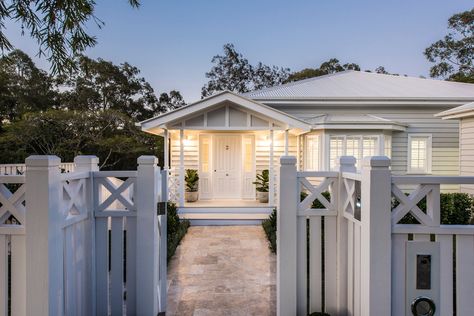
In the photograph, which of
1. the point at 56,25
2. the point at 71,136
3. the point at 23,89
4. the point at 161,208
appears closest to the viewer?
the point at 56,25

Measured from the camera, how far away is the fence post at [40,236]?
2447mm

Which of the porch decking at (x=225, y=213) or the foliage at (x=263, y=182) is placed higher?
the foliage at (x=263, y=182)

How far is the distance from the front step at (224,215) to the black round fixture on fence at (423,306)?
22.8 ft

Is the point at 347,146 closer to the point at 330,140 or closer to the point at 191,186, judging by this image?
the point at 330,140

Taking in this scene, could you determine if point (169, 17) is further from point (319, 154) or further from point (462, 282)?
point (462, 282)

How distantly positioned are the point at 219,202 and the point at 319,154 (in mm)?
3787

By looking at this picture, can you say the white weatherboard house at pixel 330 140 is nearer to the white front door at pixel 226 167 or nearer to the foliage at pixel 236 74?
the white front door at pixel 226 167

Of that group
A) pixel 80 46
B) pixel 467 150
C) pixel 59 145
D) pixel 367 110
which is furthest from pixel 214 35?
pixel 80 46

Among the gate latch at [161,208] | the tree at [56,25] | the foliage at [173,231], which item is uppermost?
the tree at [56,25]

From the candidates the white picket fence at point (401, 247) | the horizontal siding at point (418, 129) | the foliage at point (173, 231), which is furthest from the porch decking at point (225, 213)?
the white picket fence at point (401, 247)

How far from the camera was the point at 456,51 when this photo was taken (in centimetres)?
2666

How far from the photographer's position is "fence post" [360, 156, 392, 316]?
2.64m

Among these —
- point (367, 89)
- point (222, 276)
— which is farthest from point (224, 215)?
point (367, 89)

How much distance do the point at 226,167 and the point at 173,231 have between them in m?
4.80
